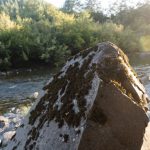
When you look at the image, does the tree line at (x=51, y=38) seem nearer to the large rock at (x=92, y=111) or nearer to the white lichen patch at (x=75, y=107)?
the large rock at (x=92, y=111)

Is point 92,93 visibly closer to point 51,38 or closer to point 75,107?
point 75,107

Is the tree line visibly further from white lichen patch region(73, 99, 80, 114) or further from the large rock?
white lichen patch region(73, 99, 80, 114)

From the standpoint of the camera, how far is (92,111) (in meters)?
5.15

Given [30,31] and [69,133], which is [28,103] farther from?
[30,31]

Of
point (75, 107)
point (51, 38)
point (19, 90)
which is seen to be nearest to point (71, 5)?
point (51, 38)

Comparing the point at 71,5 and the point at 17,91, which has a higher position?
the point at 17,91

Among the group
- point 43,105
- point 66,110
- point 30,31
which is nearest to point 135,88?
point 66,110

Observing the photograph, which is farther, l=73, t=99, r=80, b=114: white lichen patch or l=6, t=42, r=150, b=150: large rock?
l=73, t=99, r=80, b=114: white lichen patch

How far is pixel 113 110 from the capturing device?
17.1ft

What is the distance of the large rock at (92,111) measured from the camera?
5.11m

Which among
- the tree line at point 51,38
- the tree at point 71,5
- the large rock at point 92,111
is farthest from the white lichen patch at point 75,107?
the tree at point 71,5

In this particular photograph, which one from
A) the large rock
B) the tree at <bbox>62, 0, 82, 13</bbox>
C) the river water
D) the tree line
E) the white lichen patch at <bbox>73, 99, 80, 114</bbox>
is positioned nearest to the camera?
the large rock

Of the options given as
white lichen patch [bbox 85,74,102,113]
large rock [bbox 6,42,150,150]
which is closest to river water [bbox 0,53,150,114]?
large rock [bbox 6,42,150,150]

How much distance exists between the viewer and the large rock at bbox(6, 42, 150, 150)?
511 cm
